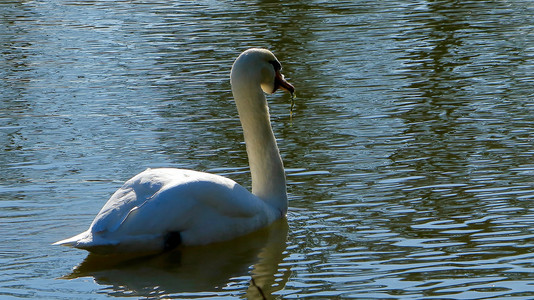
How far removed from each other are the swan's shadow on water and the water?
0.07 feet

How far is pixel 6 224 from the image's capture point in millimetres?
8195

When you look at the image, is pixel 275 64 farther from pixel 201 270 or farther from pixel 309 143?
pixel 201 270

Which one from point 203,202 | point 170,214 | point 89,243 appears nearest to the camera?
point 89,243

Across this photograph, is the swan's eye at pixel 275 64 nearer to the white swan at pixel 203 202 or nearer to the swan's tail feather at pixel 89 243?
the white swan at pixel 203 202

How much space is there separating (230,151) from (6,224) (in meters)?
2.69

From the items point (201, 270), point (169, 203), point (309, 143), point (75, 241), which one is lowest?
point (309, 143)

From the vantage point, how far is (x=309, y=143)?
10375 millimetres

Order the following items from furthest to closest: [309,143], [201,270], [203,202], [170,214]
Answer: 1. [309,143]
2. [203,202]
3. [170,214]
4. [201,270]

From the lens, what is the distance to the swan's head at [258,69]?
27.6ft

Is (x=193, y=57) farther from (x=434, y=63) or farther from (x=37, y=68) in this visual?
(x=434, y=63)

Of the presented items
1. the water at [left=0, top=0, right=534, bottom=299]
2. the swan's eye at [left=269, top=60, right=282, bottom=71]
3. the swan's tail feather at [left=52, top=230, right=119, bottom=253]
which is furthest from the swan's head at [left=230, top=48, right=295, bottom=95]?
the swan's tail feather at [left=52, top=230, right=119, bottom=253]

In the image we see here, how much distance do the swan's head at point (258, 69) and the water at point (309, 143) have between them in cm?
95

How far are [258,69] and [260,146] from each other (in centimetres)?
59

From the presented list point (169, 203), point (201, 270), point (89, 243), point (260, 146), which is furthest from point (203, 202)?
point (260, 146)
